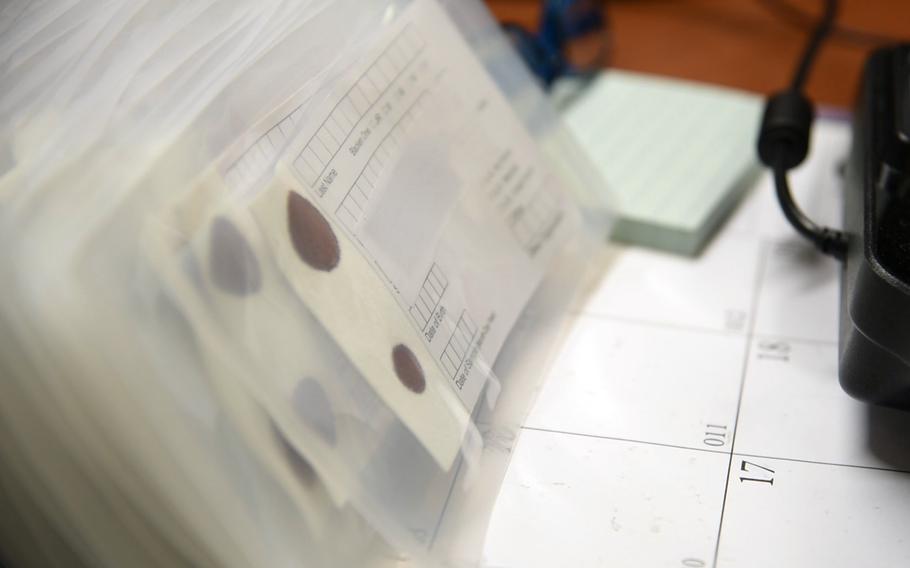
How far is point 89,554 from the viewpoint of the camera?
0.33 m

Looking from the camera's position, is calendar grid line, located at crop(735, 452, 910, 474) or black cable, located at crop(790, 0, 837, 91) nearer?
calendar grid line, located at crop(735, 452, 910, 474)

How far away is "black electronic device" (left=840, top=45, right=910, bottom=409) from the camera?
36 centimetres

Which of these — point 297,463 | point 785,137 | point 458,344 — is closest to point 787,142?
point 785,137

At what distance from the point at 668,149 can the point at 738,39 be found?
228 millimetres

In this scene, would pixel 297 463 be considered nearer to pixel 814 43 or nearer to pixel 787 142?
pixel 787 142

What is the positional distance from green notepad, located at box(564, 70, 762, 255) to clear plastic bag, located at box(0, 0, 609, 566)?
0.12m

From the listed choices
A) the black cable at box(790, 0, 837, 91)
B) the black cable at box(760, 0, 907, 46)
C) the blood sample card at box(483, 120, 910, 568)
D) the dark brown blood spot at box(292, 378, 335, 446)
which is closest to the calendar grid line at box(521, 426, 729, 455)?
the blood sample card at box(483, 120, 910, 568)

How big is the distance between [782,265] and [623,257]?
92 mm

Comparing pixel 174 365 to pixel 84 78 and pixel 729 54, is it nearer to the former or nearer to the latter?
pixel 84 78

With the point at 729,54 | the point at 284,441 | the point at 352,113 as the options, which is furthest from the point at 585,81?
the point at 284,441

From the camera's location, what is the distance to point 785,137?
21.3 inches

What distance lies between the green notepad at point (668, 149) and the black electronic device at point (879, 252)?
89 millimetres

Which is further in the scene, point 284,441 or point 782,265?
point 782,265

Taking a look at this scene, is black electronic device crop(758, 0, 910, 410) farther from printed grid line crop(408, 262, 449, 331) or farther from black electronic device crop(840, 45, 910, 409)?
printed grid line crop(408, 262, 449, 331)
